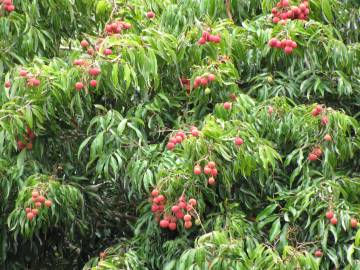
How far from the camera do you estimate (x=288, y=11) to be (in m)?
5.70

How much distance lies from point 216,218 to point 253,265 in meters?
0.50

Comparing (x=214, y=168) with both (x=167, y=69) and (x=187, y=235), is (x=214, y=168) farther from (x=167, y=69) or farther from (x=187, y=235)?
(x=167, y=69)

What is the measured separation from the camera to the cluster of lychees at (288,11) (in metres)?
5.70

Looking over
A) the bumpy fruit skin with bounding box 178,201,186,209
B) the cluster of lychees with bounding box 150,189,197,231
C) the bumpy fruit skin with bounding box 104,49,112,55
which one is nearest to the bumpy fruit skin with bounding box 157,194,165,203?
the cluster of lychees with bounding box 150,189,197,231

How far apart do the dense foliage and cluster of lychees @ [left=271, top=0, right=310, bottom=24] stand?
1 centimetres

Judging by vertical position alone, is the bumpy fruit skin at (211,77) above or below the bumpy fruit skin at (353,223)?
above

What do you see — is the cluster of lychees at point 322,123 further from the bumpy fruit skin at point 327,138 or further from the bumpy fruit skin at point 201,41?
the bumpy fruit skin at point 201,41

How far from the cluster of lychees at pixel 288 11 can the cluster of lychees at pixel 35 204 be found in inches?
69.2

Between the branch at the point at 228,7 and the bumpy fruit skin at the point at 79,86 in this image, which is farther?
the branch at the point at 228,7

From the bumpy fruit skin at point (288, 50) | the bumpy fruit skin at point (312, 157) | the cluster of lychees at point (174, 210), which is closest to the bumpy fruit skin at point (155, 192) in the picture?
the cluster of lychees at point (174, 210)

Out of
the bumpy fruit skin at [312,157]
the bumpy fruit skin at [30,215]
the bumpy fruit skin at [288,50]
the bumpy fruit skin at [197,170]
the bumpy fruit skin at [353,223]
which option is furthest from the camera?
the bumpy fruit skin at [288,50]

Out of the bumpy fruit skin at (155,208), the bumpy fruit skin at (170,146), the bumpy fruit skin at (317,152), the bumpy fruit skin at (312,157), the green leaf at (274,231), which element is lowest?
the green leaf at (274,231)

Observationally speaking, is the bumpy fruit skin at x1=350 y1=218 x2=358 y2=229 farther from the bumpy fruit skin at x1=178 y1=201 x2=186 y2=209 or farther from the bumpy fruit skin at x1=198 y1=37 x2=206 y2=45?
the bumpy fruit skin at x1=198 y1=37 x2=206 y2=45

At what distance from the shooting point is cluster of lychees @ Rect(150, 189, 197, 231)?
489 centimetres
